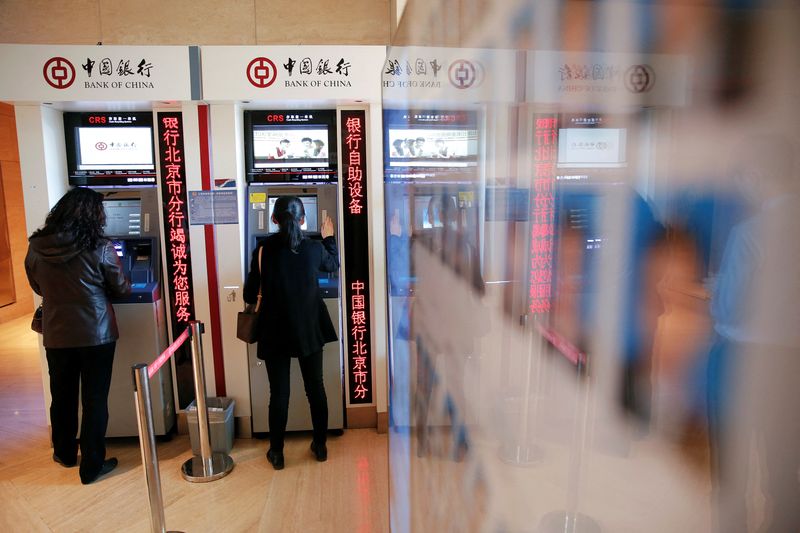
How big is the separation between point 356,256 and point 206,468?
4.78ft

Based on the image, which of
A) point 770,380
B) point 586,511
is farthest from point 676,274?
point 586,511

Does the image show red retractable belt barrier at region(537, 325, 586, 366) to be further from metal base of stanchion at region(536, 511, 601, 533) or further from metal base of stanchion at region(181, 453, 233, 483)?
metal base of stanchion at region(181, 453, 233, 483)

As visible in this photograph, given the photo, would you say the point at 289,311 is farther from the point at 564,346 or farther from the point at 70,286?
the point at 564,346

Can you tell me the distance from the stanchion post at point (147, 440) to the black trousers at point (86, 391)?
859 millimetres

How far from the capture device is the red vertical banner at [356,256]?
331cm

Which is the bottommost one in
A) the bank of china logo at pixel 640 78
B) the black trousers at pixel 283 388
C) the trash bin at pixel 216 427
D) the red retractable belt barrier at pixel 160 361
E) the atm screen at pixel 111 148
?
the trash bin at pixel 216 427

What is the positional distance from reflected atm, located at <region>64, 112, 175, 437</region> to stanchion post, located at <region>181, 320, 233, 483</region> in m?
0.44

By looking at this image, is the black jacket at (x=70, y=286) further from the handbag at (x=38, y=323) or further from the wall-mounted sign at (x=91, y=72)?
the wall-mounted sign at (x=91, y=72)

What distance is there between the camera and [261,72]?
10.1 feet

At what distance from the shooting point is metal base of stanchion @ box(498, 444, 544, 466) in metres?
0.41

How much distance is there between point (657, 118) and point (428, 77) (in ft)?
1.93

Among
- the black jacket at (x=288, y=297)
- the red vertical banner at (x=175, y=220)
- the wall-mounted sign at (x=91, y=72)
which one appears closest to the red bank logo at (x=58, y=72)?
the wall-mounted sign at (x=91, y=72)

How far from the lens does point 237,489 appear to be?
114 inches

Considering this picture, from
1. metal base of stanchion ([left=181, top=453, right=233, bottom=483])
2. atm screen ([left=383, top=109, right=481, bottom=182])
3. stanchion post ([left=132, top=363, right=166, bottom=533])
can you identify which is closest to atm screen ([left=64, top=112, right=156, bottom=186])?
stanchion post ([left=132, top=363, right=166, bottom=533])
